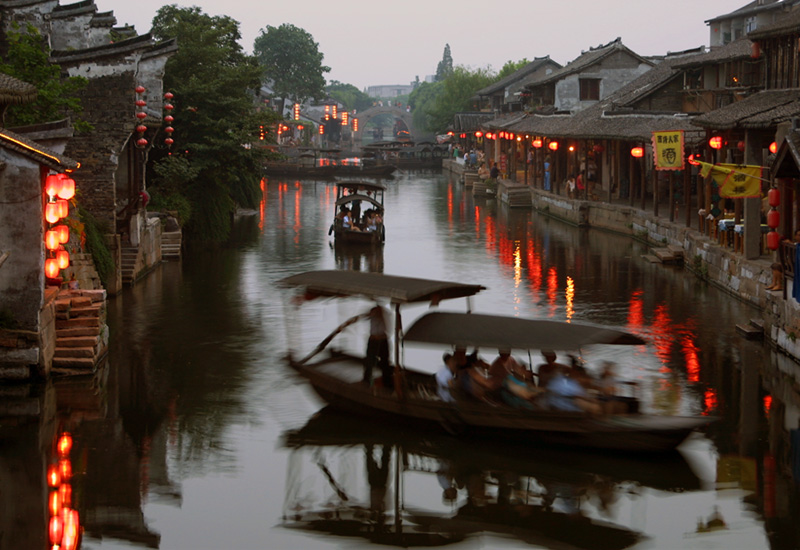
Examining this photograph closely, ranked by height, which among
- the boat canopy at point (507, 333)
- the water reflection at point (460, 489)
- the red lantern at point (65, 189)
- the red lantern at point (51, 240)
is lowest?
the water reflection at point (460, 489)

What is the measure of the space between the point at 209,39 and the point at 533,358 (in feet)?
68.9

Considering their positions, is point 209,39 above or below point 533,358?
above

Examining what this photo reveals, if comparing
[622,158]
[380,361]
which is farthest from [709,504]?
[622,158]

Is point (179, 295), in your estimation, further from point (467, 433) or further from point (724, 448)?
point (724, 448)

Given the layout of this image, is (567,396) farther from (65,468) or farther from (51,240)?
(51,240)

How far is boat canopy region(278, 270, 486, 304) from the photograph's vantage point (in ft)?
46.0

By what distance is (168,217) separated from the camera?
101ft

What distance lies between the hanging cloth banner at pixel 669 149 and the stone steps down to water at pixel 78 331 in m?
16.2

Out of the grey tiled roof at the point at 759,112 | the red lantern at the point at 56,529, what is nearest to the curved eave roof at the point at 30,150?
the red lantern at the point at 56,529

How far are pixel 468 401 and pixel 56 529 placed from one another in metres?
5.16

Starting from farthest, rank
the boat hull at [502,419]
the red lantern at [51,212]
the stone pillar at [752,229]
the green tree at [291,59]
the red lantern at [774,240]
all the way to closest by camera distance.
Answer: the green tree at [291,59]
the stone pillar at [752,229]
the red lantern at [774,240]
the red lantern at [51,212]
the boat hull at [502,419]

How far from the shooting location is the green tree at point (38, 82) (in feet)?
70.2

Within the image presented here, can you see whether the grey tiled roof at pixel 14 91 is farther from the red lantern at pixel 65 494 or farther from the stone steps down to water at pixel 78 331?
the red lantern at pixel 65 494

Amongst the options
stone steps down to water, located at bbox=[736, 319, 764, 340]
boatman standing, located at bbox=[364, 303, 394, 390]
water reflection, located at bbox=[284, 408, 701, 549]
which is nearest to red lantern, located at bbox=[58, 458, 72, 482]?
water reflection, located at bbox=[284, 408, 701, 549]
